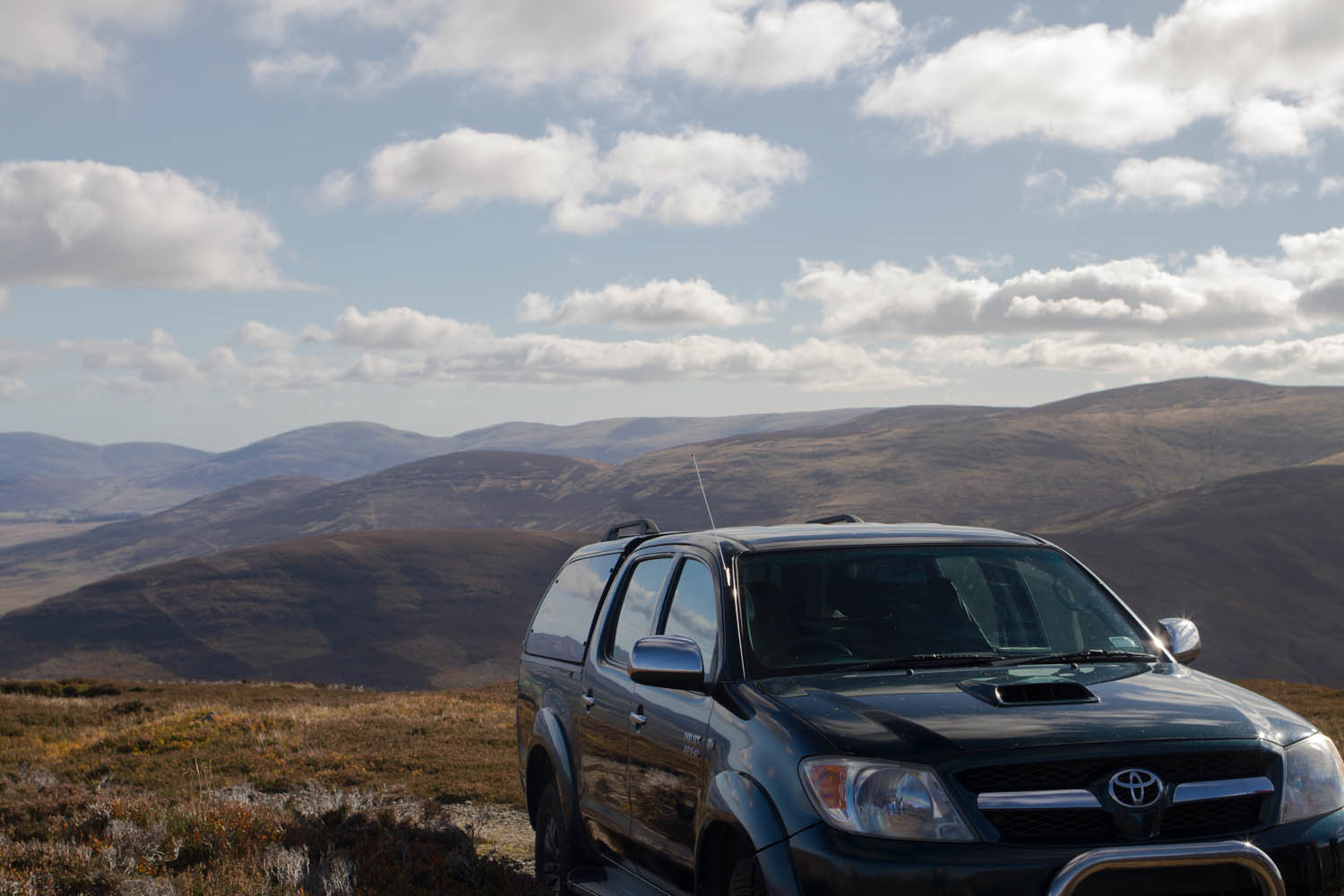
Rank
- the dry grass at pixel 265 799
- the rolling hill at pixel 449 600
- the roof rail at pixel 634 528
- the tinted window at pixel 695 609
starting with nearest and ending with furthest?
the tinted window at pixel 695 609, the roof rail at pixel 634 528, the dry grass at pixel 265 799, the rolling hill at pixel 449 600

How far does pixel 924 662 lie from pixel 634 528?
282 cm

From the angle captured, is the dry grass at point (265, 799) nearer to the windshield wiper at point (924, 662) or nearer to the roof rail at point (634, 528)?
the roof rail at point (634, 528)

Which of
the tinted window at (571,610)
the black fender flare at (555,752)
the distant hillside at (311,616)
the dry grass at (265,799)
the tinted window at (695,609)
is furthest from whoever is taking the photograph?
the distant hillside at (311,616)

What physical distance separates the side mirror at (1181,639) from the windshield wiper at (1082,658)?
8.8 inches

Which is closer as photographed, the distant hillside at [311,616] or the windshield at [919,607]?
the windshield at [919,607]

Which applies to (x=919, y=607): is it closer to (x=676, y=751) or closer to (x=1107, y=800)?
(x=676, y=751)

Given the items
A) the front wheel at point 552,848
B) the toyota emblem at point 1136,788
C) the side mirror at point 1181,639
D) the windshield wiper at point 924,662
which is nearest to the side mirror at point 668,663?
the windshield wiper at point 924,662

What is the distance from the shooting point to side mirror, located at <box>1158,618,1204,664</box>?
16.6ft

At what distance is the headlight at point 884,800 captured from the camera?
3602 mm

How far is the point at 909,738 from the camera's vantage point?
3748 mm

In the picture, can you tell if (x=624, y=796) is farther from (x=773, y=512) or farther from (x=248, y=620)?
(x=773, y=512)

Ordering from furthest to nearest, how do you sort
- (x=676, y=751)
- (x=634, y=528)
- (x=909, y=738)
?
(x=634, y=528) → (x=676, y=751) → (x=909, y=738)

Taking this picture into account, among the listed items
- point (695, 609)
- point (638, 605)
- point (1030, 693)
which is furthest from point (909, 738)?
point (638, 605)

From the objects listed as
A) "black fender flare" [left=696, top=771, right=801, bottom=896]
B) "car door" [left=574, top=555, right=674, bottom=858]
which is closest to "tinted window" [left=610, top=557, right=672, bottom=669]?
"car door" [left=574, top=555, right=674, bottom=858]
